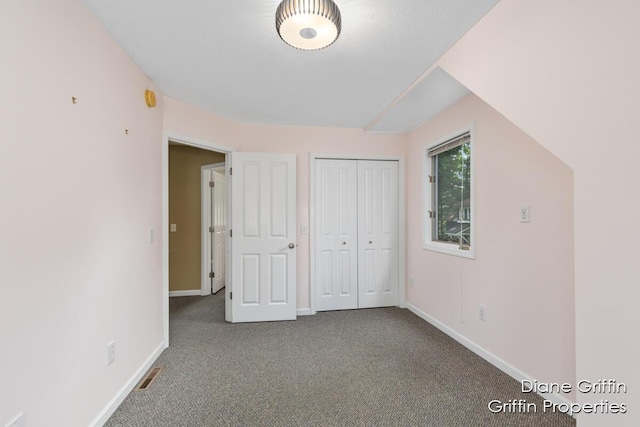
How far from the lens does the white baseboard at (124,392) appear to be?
1.58 meters

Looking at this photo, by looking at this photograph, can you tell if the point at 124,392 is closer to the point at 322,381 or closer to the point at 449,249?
the point at 322,381

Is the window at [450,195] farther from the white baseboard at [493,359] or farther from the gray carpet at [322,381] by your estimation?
the gray carpet at [322,381]

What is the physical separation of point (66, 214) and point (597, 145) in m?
2.31

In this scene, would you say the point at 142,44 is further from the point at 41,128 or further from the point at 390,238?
the point at 390,238

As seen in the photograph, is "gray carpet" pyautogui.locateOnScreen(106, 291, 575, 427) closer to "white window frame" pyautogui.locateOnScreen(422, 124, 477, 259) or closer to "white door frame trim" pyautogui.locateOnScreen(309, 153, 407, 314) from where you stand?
"white door frame trim" pyautogui.locateOnScreen(309, 153, 407, 314)

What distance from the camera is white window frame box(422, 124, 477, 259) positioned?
2.46 metres

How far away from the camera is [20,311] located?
1.10 metres

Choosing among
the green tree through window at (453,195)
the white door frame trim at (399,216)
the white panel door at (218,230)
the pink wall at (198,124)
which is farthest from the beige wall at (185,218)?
the green tree through window at (453,195)

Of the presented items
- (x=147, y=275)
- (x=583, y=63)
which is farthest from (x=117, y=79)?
(x=583, y=63)

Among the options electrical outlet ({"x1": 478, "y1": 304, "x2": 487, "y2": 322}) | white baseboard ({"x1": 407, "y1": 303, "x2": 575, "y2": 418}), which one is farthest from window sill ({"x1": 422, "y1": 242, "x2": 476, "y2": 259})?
white baseboard ({"x1": 407, "y1": 303, "x2": 575, "y2": 418})

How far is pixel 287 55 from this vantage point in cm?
194

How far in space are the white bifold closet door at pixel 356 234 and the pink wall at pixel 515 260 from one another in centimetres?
89

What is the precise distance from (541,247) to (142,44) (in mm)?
2969

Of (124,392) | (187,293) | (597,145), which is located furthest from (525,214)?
(187,293)
